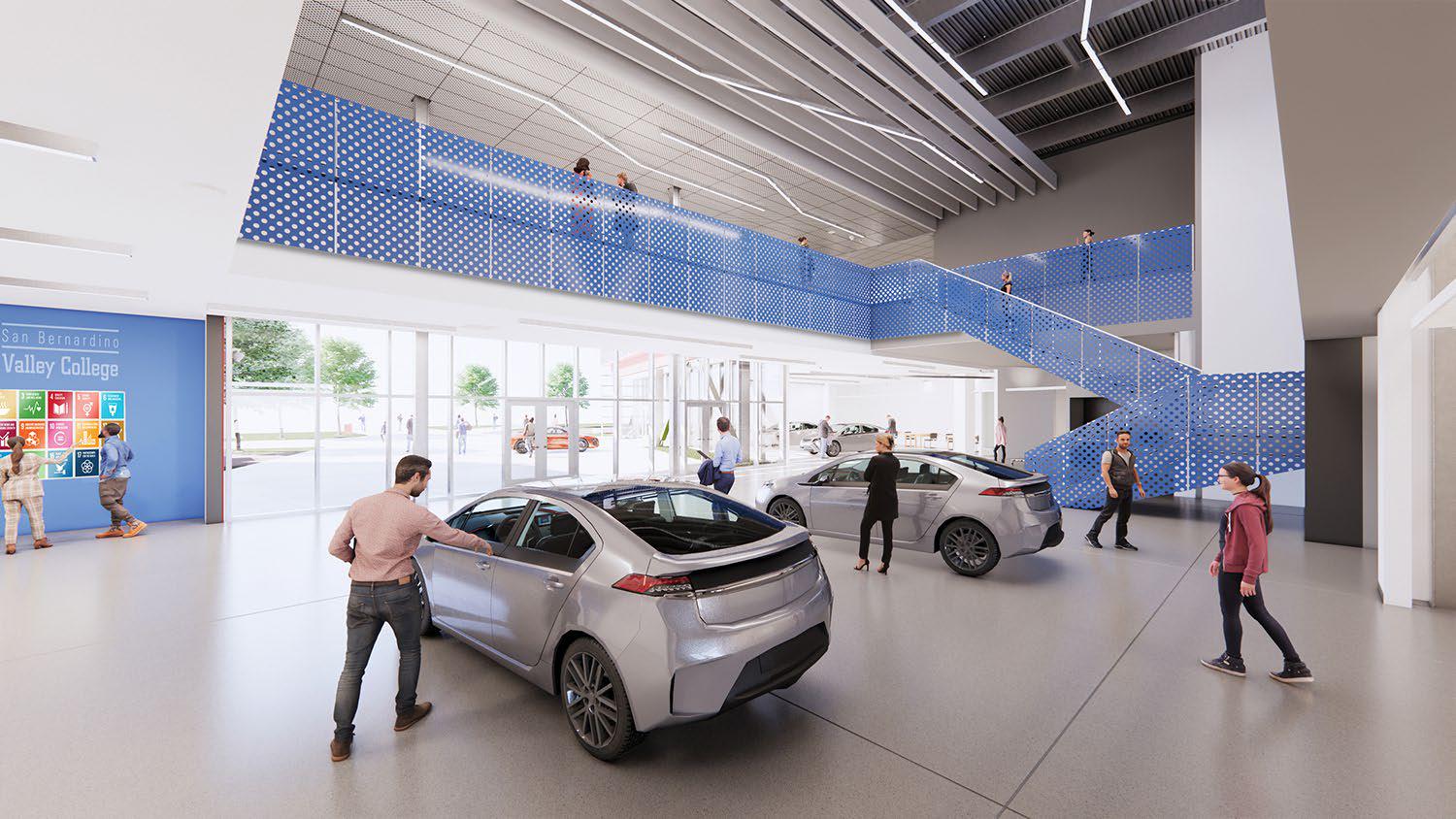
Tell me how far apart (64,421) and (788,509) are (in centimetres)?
1107

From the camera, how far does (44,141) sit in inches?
128

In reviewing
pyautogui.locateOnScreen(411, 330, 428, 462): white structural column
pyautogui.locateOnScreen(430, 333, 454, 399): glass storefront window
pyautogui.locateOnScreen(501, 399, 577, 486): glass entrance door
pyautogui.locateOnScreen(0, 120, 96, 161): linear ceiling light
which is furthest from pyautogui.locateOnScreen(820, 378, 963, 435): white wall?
pyautogui.locateOnScreen(0, 120, 96, 161): linear ceiling light

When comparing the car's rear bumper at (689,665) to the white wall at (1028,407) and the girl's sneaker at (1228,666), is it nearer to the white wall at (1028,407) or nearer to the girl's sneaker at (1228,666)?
the girl's sneaker at (1228,666)

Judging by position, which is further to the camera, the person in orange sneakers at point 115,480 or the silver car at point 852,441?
the silver car at point 852,441

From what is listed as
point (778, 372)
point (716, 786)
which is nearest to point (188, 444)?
point (716, 786)

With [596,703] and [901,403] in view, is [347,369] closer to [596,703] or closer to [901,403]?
[596,703]

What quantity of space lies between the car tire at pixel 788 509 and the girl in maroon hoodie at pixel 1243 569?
452 cm

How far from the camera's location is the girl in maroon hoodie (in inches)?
146

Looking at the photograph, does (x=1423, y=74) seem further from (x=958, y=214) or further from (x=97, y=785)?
(x=958, y=214)

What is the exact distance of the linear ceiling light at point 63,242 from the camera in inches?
197

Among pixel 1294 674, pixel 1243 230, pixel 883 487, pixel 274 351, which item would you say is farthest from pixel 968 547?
pixel 274 351

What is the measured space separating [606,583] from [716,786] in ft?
3.54

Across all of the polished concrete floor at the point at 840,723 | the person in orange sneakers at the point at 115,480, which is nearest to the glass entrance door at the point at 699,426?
the person in orange sneakers at the point at 115,480

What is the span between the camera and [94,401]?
8.88m
